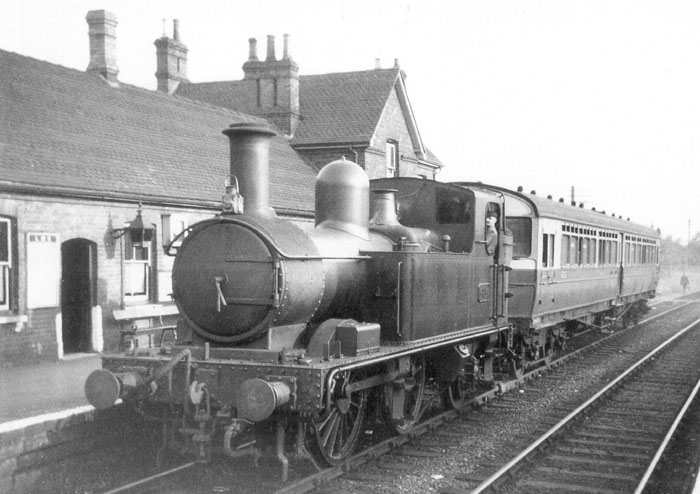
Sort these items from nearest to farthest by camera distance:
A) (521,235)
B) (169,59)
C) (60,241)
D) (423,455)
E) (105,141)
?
1. (423,455)
2. (60,241)
3. (521,235)
4. (105,141)
5. (169,59)

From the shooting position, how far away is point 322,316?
23.6 ft

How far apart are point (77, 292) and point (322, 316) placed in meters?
7.10

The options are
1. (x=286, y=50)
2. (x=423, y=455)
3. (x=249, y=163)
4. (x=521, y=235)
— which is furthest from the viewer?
(x=286, y=50)

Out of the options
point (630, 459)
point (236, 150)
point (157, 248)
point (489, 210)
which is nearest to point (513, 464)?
point (630, 459)

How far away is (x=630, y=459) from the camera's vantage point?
25.4 feet

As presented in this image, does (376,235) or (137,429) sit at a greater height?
(376,235)

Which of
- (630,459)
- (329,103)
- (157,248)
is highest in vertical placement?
(329,103)

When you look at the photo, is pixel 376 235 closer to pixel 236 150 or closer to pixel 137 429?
pixel 236 150

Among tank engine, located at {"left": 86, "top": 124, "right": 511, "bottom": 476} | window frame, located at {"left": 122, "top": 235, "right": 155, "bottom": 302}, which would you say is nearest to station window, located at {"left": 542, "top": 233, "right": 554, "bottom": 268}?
tank engine, located at {"left": 86, "top": 124, "right": 511, "bottom": 476}

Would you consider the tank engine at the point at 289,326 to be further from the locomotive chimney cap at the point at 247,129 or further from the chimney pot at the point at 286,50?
the chimney pot at the point at 286,50

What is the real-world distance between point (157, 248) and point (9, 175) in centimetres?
338

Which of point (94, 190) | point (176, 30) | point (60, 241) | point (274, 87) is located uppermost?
point (176, 30)

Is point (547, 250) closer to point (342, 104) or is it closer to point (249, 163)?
point (249, 163)

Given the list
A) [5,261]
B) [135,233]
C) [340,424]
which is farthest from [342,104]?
[340,424]
